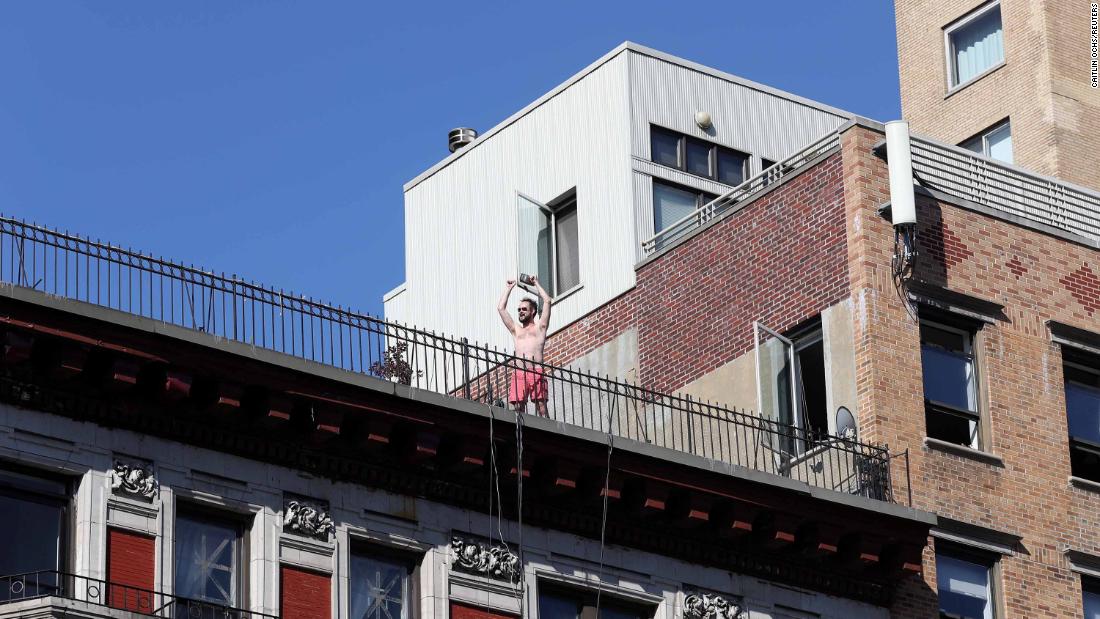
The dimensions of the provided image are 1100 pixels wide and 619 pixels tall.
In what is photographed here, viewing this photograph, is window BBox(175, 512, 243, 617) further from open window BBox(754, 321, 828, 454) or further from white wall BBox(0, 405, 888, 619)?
open window BBox(754, 321, 828, 454)

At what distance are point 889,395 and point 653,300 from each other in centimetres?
649

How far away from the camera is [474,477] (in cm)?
3206

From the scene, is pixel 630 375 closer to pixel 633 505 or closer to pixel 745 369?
pixel 745 369

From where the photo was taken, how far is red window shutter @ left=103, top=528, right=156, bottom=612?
28355mm

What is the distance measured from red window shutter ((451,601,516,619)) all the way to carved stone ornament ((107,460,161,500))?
4.10 meters

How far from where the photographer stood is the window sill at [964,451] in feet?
121

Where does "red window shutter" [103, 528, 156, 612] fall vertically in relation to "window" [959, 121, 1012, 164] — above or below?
below

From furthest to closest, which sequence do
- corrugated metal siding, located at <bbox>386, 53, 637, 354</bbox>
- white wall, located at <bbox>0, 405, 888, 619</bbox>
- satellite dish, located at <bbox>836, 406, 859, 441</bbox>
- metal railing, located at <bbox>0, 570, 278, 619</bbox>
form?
corrugated metal siding, located at <bbox>386, 53, 637, 354</bbox> → satellite dish, located at <bbox>836, 406, 859, 441</bbox> → white wall, located at <bbox>0, 405, 888, 619</bbox> → metal railing, located at <bbox>0, 570, 278, 619</bbox>

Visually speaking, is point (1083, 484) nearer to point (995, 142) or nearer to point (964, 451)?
point (964, 451)

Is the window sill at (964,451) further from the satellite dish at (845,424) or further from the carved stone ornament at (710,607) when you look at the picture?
the carved stone ornament at (710,607)

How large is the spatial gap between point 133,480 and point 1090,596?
15.1 metres

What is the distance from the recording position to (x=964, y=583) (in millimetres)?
36312

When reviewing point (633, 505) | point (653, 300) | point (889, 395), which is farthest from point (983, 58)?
point (633, 505)

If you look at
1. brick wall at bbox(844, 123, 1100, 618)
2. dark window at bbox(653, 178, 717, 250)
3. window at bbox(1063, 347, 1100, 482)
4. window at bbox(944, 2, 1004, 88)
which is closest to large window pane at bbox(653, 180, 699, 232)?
dark window at bbox(653, 178, 717, 250)
